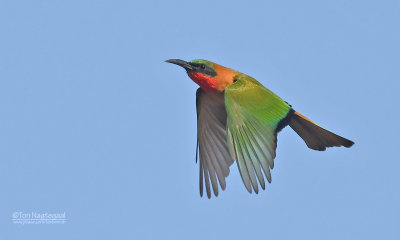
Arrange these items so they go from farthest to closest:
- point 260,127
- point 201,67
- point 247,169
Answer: point 201,67 → point 260,127 → point 247,169

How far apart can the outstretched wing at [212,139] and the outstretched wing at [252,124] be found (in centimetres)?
57

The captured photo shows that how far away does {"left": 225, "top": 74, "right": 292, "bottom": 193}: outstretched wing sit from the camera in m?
6.92

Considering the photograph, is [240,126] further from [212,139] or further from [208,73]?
[212,139]

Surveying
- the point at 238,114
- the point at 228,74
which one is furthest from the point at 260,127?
the point at 228,74

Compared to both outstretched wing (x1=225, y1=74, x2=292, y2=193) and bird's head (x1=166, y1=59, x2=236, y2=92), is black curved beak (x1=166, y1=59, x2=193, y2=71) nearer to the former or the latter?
bird's head (x1=166, y1=59, x2=236, y2=92)

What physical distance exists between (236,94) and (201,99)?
3.32 feet

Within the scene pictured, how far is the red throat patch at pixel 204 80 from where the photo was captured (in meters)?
8.15

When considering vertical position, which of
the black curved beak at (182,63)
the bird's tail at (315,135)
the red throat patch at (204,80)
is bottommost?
the bird's tail at (315,135)

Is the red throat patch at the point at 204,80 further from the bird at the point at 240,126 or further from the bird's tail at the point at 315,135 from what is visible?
the bird's tail at the point at 315,135

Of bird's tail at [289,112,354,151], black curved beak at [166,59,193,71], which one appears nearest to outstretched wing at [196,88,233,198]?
black curved beak at [166,59,193,71]

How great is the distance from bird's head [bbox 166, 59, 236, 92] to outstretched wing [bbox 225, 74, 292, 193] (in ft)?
0.52

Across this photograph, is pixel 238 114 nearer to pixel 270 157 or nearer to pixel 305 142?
pixel 270 157

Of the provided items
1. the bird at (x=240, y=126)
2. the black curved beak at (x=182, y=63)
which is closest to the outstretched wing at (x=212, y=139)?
the bird at (x=240, y=126)

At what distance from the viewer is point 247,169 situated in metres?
6.89
